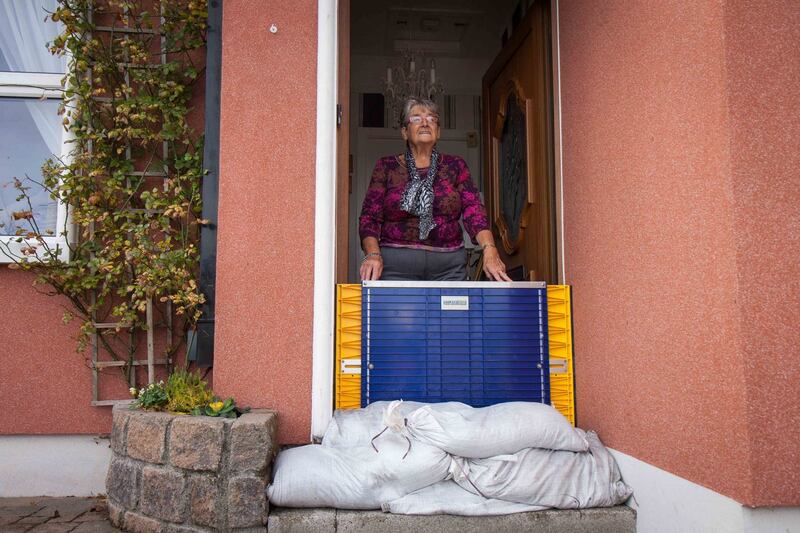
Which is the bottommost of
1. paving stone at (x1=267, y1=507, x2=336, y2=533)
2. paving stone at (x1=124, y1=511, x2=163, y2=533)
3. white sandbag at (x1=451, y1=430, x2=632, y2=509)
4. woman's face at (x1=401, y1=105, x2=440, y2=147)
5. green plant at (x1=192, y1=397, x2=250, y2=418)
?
paving stone at (x1=124, y1=511, x2=163, y2=533)

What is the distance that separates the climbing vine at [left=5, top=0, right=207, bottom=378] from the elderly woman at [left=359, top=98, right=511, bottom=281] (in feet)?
3.06

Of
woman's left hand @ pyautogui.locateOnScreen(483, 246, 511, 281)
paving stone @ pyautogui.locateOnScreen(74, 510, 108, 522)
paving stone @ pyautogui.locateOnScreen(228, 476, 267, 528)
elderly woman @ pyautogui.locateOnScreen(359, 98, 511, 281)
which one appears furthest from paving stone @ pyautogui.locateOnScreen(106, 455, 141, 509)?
woman's left hand @ pyautogui.locateOnScreen(483, 246, 511, 281)

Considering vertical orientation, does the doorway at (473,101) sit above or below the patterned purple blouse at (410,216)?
above

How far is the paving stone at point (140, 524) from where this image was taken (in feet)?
7.27

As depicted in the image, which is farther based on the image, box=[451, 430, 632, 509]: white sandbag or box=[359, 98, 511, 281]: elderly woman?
box=[359, 98, 511, 281]: elderly woman

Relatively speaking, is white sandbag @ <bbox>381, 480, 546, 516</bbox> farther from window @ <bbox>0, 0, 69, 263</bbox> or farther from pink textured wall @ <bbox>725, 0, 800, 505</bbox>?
window @ <bbox>0, 0, 69, 263</bbox>

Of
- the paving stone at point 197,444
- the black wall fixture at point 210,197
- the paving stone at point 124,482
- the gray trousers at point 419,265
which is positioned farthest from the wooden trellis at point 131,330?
the gray trousers at point 419,265

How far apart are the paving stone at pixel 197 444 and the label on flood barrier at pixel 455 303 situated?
1.11 metres

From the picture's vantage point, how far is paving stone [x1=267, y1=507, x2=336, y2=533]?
2148mm

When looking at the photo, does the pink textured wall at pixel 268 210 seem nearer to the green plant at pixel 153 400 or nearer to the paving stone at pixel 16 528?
the green plant at pixel 153 400

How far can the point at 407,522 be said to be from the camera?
2156 millimetres

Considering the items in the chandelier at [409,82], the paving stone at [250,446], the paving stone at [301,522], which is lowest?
the paving stone at [301,522]

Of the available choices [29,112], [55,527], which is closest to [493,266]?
[55,527]

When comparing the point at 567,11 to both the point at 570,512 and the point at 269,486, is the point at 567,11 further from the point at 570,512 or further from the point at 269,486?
the point at 269,486
